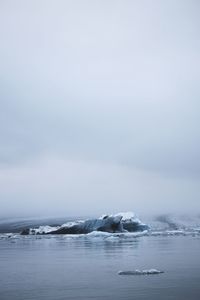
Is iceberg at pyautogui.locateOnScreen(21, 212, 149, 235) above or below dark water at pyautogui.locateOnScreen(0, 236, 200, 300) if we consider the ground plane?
above

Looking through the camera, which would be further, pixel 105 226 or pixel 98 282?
pixel 105 226

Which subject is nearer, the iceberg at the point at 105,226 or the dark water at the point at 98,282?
the dark water at the point at 98,282

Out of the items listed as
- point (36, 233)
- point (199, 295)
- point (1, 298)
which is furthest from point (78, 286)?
point (36, 233)

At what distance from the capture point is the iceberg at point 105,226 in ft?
178

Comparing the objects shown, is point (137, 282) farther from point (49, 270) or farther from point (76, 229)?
point (76, 229)

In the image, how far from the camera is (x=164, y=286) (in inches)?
482

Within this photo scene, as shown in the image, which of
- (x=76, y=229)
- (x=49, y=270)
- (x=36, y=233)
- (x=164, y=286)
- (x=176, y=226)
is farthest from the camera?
(x=176, y=226)

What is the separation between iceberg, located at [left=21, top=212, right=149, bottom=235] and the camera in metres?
54.2

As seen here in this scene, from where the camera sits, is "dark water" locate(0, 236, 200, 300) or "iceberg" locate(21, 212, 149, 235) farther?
"iceberg" locate(21, 212, 149, 235)

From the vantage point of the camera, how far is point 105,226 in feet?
178

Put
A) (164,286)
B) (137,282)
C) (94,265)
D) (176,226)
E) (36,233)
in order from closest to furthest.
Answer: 1. (164,286)
2. (137,282)
3. (94,265)
4. (36,233)
5. (176,226)

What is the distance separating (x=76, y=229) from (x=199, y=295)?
4781cm

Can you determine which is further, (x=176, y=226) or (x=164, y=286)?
(x=176, y=226)

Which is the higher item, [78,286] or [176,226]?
[176,226]
